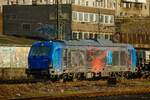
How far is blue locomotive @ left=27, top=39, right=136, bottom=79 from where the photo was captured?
36125 mm

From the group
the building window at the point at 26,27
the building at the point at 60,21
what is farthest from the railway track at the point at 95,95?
the building window at the point at 26,27

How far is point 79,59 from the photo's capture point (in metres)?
38.4

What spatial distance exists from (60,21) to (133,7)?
171ft

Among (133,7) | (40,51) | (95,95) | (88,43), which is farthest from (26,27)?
(95,95)

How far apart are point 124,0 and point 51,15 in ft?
152

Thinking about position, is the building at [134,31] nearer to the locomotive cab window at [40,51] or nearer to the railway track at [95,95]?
the locomotive cab window at [40,51]

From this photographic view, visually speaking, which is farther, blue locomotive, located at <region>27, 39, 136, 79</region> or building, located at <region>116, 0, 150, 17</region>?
building, located at <region>116, 0, 150, 17</region>

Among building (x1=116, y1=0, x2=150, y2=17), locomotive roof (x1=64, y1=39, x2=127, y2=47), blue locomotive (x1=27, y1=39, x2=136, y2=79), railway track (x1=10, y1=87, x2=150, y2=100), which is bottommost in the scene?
railway track (x1=10, y1=87, x2=150, y2=100)

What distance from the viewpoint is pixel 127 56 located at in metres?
43.6

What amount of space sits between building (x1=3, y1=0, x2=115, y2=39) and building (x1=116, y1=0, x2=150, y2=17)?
3562cm

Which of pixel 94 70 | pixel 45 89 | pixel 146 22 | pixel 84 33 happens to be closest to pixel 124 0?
pixel 146 22

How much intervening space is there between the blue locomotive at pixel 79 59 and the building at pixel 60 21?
1370 inches

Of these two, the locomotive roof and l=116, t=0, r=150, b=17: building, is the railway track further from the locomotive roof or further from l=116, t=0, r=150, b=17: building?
l=116, t=0, r=150, b=17: building

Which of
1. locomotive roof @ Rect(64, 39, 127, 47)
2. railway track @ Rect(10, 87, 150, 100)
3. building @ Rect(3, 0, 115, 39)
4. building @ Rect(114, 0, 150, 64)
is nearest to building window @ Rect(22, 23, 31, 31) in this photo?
building @ Rect(3, 0, 115, 39)
